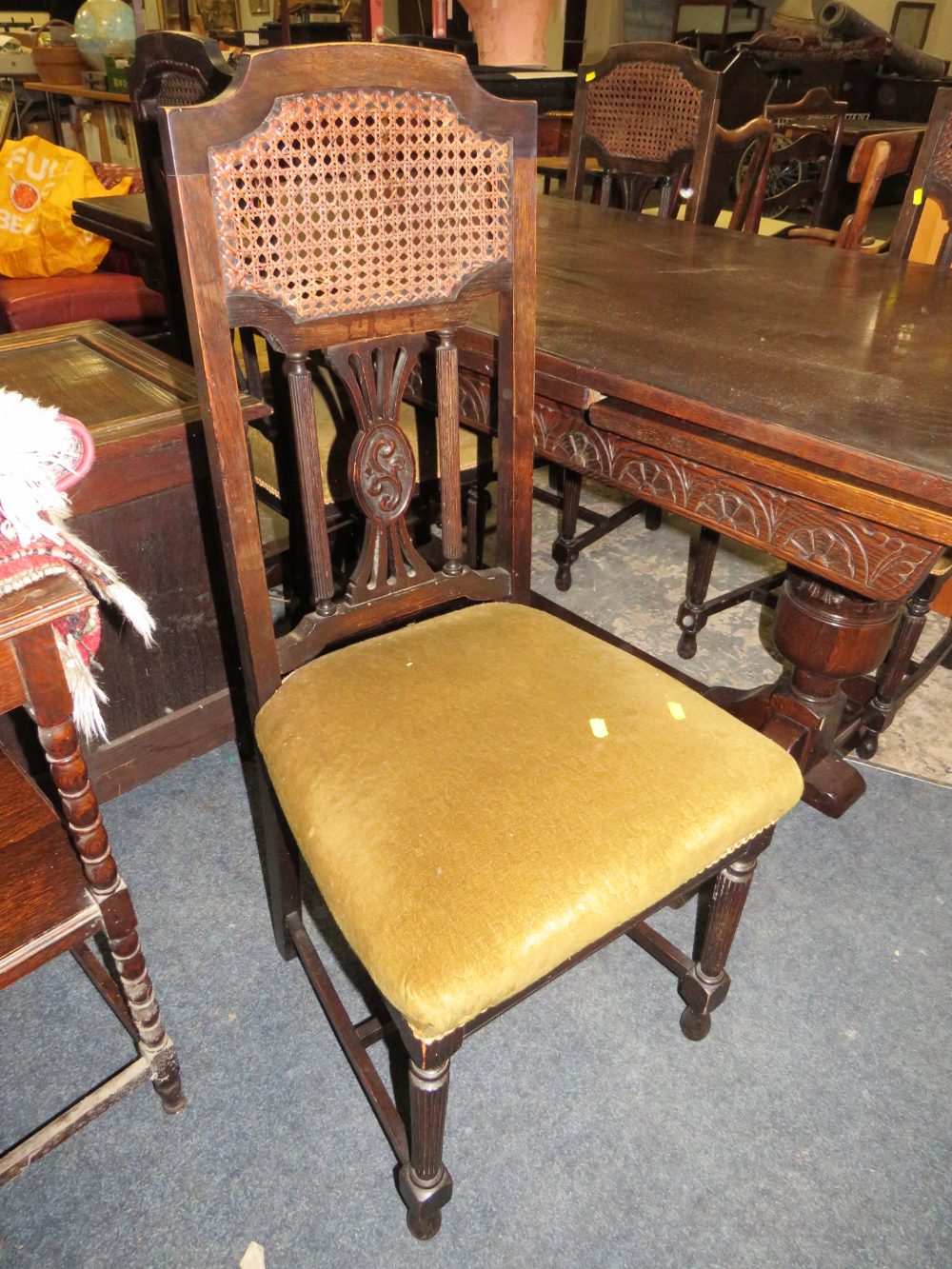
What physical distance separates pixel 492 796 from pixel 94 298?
9.85ft

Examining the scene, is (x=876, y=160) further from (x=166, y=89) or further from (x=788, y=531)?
(x=166, y=89)

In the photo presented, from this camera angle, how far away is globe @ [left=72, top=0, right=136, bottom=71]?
483 cm

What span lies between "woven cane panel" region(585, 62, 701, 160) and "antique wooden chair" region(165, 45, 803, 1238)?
136 centimetres

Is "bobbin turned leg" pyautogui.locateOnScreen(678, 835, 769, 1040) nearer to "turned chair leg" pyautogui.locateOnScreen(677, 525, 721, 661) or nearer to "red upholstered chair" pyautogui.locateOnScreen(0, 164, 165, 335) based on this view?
"turned chair leg" pyautogui.locateOnScreen(677, 525, 721, 661)

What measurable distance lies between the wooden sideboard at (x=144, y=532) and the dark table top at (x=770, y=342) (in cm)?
55

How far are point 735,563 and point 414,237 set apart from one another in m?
1.72

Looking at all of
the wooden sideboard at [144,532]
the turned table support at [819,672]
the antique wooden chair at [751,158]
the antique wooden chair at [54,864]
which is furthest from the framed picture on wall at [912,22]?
the antique wooden chair at [54,864]

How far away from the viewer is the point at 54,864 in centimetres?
92

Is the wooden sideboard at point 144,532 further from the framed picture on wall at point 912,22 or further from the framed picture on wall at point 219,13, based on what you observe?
the framed picture on wall at point 912,22

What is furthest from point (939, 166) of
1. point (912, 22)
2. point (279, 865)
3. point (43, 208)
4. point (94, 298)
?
point (912, 22)

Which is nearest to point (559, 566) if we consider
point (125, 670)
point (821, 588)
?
point (821, 588)

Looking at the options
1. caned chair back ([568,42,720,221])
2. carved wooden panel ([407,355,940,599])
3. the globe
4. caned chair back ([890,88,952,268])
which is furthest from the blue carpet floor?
the globe

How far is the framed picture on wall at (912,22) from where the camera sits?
25.5 feet

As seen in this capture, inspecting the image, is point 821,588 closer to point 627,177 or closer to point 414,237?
point 414,237
